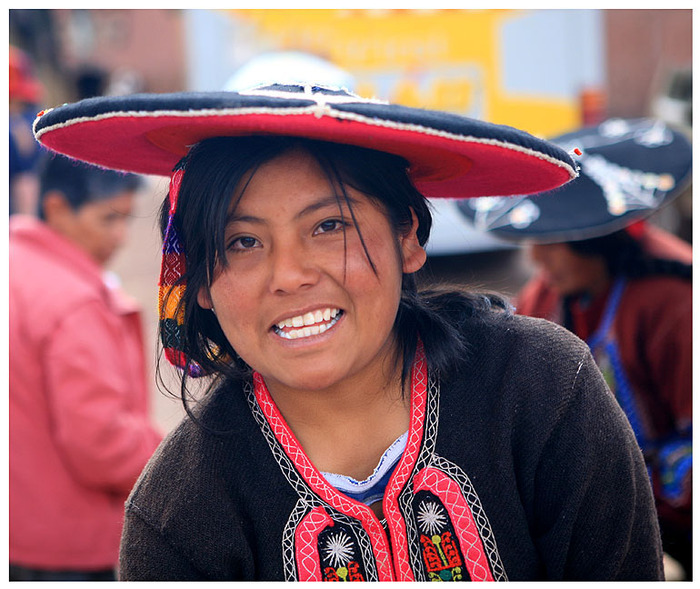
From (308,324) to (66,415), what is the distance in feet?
4.91

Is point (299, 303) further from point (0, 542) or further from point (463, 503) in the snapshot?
point (0, 542)

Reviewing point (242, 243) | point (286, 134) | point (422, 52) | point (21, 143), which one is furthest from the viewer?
point (21, 143)

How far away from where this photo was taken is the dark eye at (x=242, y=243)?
1.67 metres

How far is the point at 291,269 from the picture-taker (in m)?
1.59

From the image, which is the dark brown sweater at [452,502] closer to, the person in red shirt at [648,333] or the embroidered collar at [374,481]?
the embroidered collar at [374,481]

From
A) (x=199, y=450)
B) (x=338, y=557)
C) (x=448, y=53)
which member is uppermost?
(x=448, y=53)

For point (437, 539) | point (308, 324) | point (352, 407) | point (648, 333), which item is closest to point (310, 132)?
point (308, 324)

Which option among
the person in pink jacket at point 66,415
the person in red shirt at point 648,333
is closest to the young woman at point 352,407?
the person in pink jacket at point 66,415

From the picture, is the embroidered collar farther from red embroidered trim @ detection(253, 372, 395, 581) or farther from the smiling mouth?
the smiling mouth

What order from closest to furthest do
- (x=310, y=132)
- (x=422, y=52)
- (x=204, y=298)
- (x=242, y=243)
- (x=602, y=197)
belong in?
(x=310, y=132) < (x=242, y=243) < (x=204, y=298) < (x=602, y=197) < (x=422, y=52)

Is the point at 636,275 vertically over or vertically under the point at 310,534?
over

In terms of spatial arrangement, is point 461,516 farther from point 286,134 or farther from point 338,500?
point 286,134

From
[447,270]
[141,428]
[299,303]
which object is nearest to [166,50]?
[447,270]

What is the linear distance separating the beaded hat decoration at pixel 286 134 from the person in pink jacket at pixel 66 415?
1.03 m
